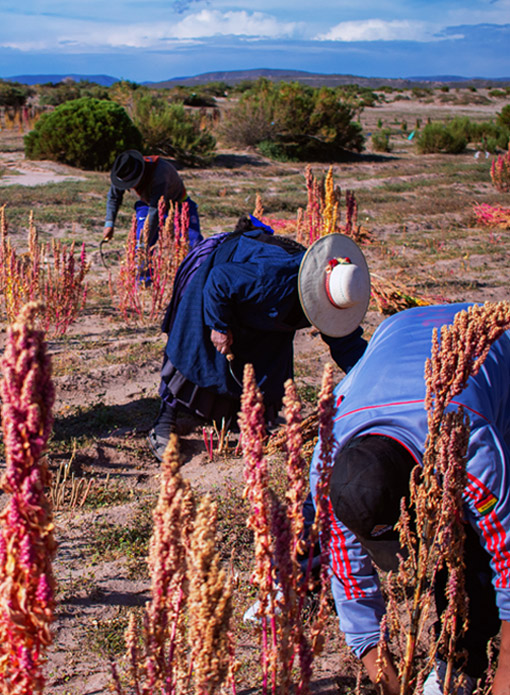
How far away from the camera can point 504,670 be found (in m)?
1.54

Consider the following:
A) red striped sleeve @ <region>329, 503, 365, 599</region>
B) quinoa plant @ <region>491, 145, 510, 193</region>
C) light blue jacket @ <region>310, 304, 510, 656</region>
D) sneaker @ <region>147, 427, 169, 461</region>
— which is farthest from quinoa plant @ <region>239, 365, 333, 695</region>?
quinoa plant @ <region>491, 145, 510, 193</region>

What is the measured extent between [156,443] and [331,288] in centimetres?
136

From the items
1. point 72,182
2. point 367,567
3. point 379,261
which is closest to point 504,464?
point 367,567

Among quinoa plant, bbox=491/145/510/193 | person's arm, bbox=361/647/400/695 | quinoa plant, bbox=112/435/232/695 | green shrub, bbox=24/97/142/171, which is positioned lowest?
person's arm, bbox=361/647/400/695

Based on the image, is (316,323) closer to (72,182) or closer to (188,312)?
(188,312)

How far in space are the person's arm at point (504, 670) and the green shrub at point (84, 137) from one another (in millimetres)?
13331

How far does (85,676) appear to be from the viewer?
204cm

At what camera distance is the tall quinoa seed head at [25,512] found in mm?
767

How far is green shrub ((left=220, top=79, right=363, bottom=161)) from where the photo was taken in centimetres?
1855

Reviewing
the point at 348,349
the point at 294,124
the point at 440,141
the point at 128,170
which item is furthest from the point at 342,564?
the point at 440,141

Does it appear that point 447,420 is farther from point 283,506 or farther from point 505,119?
point 505,119

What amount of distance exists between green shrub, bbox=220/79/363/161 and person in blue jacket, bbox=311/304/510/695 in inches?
670

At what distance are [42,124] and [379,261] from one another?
32.2ft

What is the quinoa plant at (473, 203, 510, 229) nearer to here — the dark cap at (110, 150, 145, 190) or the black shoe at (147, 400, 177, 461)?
the dark cap at (110, 150, 145, 190)
